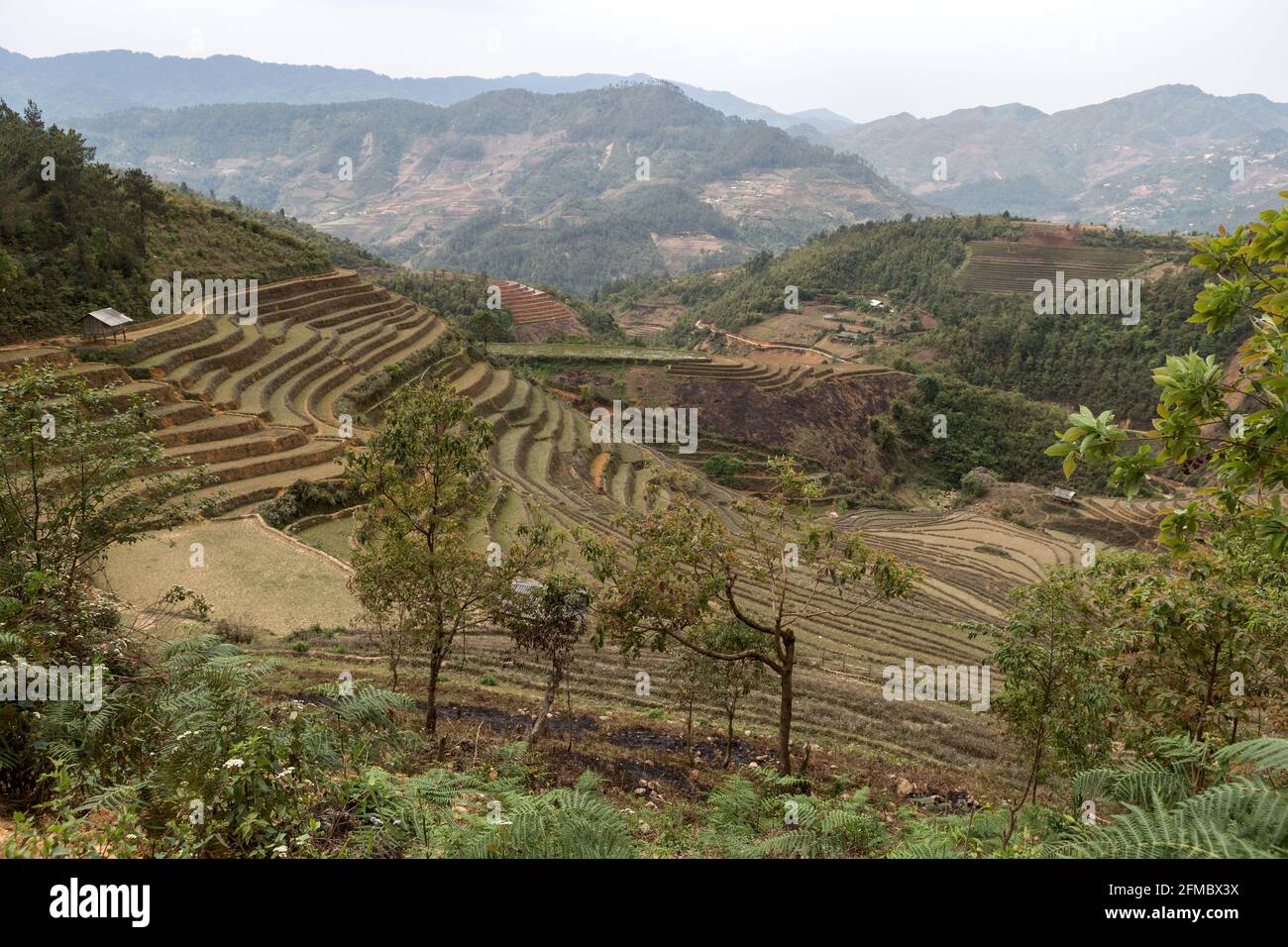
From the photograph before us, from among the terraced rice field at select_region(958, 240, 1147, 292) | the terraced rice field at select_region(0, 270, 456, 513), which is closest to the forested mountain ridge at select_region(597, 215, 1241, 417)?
the terraced rice field at select_region(958, 240, 1147, 292)

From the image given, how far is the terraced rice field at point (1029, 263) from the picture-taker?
8250cm

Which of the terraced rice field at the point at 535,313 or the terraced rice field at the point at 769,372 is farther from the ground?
the terraced rice field at the point at 535,313

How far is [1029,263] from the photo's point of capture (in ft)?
286

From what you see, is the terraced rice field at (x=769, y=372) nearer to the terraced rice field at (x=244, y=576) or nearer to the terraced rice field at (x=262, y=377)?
the terraced rice field at (x=262, y=377)

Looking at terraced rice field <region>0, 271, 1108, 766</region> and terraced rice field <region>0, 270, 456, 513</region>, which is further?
terraced rice field <region>0, 270, 456, 513</region>

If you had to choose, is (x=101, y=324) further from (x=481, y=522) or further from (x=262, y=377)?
(x=481, y=522)

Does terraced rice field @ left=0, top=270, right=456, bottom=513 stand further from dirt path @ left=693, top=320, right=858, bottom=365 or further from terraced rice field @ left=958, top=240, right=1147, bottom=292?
terraced rice field @ left=958, top=240, right=1147, bottom=292

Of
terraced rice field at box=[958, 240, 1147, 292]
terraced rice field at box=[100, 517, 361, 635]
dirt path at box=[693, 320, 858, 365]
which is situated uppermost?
terraced rice field at box=[958, 240, 1147, 292]

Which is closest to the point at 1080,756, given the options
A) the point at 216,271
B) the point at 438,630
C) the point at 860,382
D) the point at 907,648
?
the point at 438,630

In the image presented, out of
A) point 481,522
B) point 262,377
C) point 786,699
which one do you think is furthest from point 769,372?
point 786,699

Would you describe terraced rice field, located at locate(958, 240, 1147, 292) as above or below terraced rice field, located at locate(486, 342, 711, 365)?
above

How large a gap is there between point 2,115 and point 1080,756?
47391mm

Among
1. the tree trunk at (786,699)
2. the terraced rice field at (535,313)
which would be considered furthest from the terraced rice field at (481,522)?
the terraced rice field at (535,313)

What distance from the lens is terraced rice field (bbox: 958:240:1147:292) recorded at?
82.5 meters
